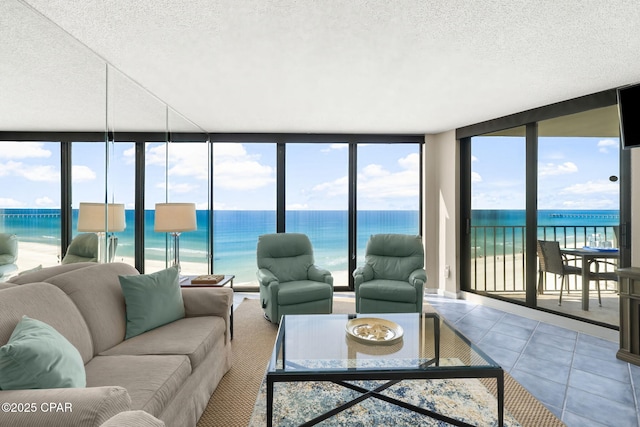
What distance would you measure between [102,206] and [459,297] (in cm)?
466

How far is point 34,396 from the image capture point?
1.13 meters

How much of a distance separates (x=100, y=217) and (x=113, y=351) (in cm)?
126

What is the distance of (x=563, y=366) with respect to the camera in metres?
2.68

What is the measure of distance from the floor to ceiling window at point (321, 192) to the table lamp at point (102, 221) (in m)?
2.62

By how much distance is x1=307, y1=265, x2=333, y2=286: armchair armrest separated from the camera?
379 centimetres

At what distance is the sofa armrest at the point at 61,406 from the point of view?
1051mm

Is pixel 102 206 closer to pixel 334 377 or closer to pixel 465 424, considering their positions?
pixel 334 377

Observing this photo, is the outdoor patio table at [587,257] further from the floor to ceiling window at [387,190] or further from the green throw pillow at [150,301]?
the green throw pillow at [150,301]

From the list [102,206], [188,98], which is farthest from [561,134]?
[102,206]

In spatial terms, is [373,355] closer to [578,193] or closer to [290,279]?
[290,279]

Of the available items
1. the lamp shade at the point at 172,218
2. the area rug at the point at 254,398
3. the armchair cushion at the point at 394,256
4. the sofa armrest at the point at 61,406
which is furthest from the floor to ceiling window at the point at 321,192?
the sofa armrest at the point at 61,406

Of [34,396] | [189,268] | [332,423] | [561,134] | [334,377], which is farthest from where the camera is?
[189,268]

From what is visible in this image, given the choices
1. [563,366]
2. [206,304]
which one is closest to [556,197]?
[563,366]

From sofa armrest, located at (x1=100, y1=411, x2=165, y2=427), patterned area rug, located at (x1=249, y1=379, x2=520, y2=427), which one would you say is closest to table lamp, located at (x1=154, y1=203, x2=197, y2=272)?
patterned area rug, located at (x1=249, y1=379, x2=520, y2=427)
